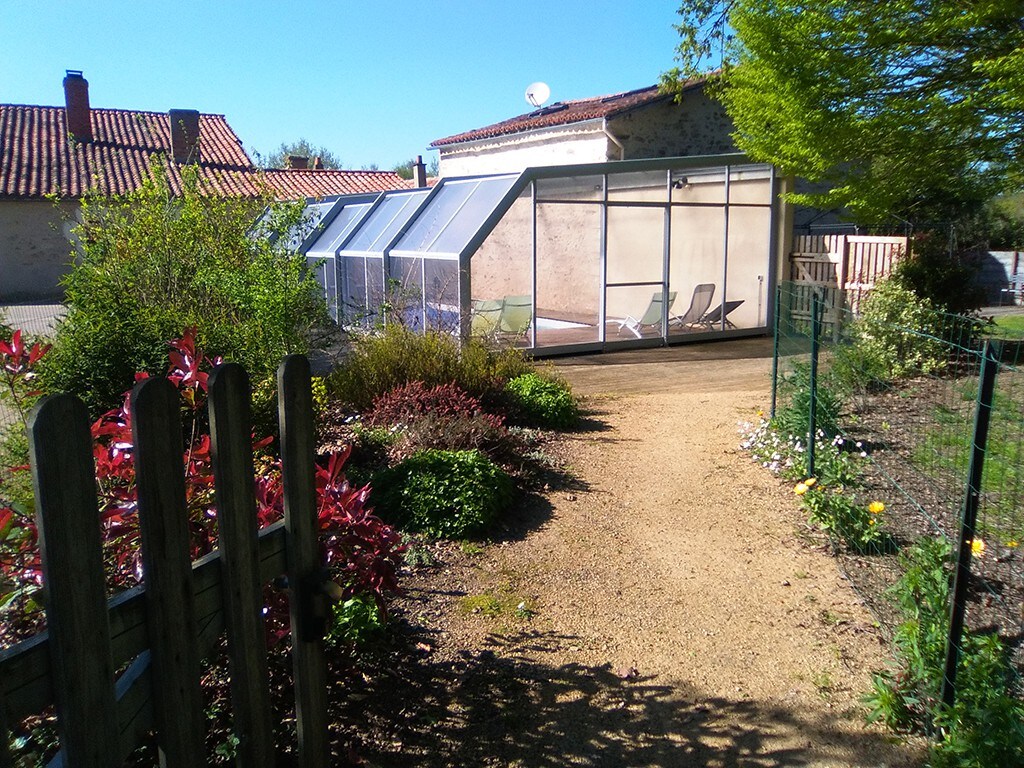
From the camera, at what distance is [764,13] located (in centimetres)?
929

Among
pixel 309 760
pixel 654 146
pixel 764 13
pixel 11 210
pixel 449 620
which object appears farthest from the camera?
pixel 11 210

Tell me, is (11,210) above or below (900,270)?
above

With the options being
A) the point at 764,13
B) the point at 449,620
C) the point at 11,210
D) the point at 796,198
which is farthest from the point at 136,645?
the point at 11,210

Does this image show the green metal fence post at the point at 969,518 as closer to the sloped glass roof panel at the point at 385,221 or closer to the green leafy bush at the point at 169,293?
the green leafy bush at the point at 169,293

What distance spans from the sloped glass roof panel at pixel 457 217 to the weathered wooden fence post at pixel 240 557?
1023cm

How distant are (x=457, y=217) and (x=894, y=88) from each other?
634cm

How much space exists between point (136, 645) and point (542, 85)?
886 inches

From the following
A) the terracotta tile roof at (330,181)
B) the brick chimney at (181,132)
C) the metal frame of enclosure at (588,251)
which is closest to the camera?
the metal frame of enclosure at (588,251)

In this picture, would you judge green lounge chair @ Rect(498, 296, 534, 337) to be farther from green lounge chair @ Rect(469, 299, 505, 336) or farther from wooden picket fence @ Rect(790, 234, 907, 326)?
wooden picket fence @ Rect(790, 234, 907, 326)

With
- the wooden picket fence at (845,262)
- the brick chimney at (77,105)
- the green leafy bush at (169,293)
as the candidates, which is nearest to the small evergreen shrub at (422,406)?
the green leafy bush at (169,293)

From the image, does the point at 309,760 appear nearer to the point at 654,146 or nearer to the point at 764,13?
the point at 764,13

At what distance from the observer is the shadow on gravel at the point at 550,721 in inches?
125

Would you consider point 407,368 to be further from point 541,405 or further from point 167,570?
point 167,570

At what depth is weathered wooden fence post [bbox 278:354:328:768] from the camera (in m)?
2.37
